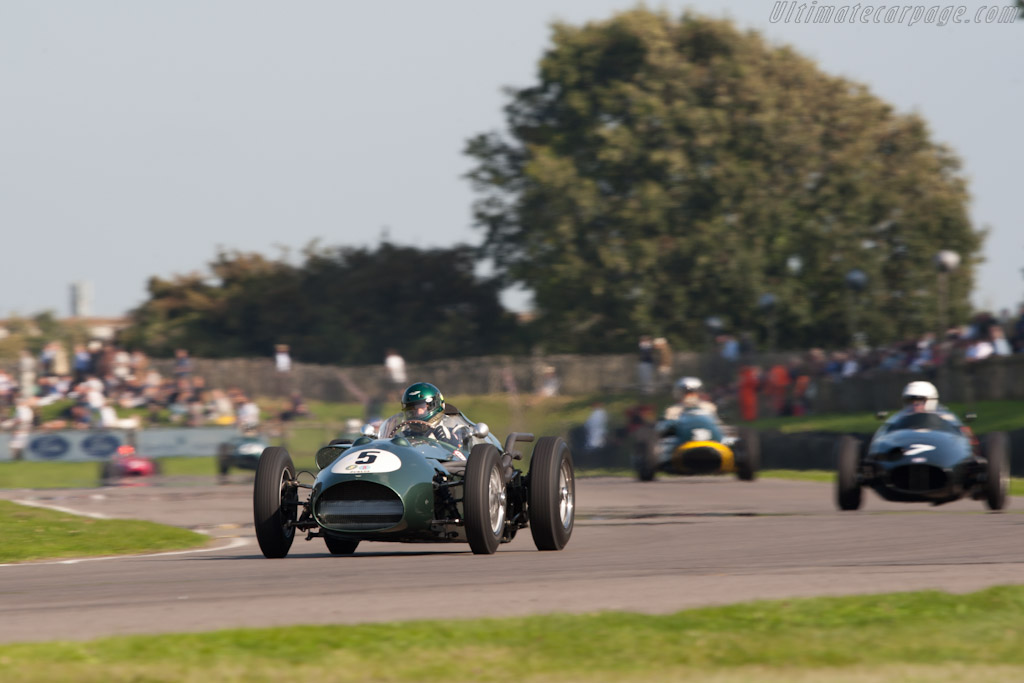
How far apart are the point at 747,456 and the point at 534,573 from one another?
14.9 metres

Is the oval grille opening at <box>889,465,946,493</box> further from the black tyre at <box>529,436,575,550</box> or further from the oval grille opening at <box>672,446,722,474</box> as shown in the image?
the oval grille opening at <box>672,446,722,474</box>

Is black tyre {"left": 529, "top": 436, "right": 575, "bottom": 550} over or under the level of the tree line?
under

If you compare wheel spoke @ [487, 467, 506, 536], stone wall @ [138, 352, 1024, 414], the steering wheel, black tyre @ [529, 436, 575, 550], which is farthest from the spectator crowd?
wheel spoke @ [487, 467, 506, 536]

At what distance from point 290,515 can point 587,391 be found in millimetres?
23837

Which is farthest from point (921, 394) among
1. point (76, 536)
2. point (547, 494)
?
point (76, 536)

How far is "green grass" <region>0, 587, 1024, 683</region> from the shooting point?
6.37 meters

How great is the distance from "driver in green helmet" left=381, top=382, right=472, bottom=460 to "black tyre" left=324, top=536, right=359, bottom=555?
93 centimetres

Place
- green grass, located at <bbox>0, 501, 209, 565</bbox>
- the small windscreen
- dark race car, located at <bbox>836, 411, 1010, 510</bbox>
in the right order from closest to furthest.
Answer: green grass, located at <bbox>0, 501, 209, 565</bbox> → dark race car, located at <bbox>836, 411, 1010, 510</bbox> → the small windscreen

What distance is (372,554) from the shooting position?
1255 centimetres

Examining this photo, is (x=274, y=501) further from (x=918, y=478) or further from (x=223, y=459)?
(x=223, y=459)

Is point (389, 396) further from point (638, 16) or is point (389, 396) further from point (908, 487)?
point (908, 487)

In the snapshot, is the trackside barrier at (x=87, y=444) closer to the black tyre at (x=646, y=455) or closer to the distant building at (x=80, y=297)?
the black tyre at (x=646, y=455)

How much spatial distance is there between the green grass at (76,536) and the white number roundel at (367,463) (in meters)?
3.47

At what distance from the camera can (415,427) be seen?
1241cm
